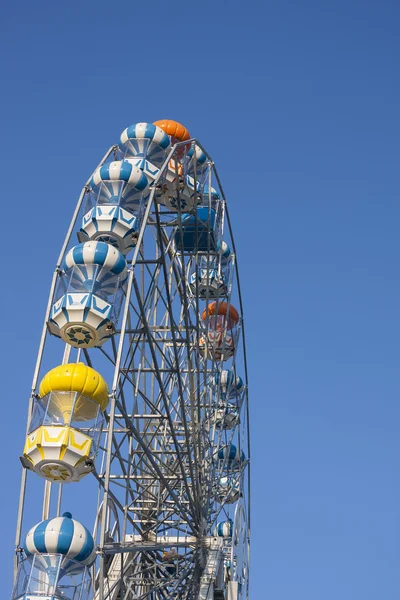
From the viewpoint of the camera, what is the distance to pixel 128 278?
2389 cm

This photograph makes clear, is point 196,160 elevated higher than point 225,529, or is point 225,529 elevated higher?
point 196,160

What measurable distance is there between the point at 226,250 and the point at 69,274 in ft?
36.6

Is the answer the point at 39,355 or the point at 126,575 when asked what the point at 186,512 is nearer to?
the point at 126,575

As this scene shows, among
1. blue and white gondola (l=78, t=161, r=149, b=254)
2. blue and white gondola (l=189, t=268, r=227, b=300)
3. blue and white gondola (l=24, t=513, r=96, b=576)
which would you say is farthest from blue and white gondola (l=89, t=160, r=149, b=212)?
blue and white gondola (l=24, t=513, r=96, b=576)

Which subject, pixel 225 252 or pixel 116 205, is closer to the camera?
pixel 116 205

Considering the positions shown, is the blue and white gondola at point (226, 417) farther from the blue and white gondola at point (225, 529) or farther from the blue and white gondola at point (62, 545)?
the blue and white gondola at point (62, 545)

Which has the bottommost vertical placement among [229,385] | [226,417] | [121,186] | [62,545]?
[62,545]

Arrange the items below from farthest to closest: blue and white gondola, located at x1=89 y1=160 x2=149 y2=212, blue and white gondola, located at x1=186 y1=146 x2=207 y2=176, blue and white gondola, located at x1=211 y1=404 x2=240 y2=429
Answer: blue and white gondola, located at x1=211 y1=404 x2=240 y2=429 < blue and white gondola, located at x1=186 y1=146 x2=207 y2=176 < blue and white gondola, located at x1=89 y1=160 x2=149 y2=212

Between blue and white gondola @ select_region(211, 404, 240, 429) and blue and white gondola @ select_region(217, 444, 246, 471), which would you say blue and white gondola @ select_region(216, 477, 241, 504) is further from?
blue and white gondola @ select_region(211, 404, 240, 429)

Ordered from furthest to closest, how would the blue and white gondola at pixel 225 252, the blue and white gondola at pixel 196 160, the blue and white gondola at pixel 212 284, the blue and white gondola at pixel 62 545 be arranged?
the blue and white gondola at pixel 225 252 → the blue and white gondola at pixel 212 284 → the blue and white gondola at pixel 196 160 → the blue and white gondola at pixel 62 545

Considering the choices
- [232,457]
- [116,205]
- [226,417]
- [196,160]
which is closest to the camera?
[116,205]

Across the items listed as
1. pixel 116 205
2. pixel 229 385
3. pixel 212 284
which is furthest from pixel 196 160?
pixel 229 385

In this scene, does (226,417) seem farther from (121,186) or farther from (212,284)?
(121,186)

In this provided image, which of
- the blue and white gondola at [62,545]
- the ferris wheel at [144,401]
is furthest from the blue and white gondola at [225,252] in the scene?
the blue and white gondola at [62,545]
